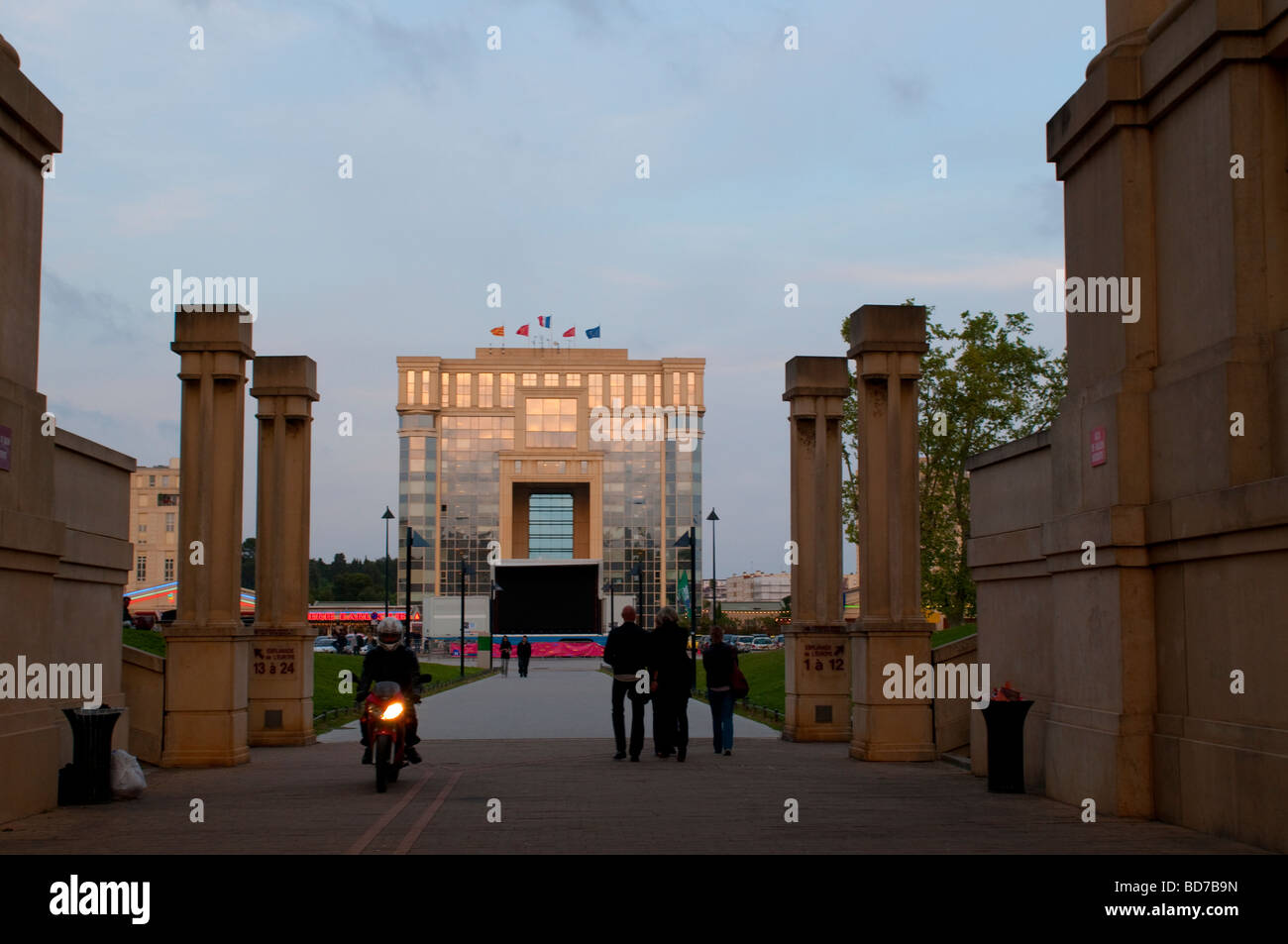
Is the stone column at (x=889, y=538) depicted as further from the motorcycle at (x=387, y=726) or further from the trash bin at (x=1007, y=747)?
the motorcycle at (x=387, y=726)

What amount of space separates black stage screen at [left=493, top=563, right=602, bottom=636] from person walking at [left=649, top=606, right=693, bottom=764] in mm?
102104

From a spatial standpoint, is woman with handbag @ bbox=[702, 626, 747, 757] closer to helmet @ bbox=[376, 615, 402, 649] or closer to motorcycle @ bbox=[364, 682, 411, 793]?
helmet @ bbox=[376, 615, 402, 649]

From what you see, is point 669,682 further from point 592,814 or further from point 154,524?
point 154,524

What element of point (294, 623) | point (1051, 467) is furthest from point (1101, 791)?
point (294, 623)

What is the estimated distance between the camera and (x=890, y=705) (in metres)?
18.6

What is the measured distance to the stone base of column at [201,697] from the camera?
18328 mm

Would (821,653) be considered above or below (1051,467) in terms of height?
below

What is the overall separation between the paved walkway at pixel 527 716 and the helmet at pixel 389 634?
7.75m

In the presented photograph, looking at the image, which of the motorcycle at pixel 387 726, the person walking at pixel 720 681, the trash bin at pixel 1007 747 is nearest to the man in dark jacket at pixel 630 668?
the person walking at pixel 720 681

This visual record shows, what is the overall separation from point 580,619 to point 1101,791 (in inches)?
4330

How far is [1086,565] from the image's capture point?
13.0 meters

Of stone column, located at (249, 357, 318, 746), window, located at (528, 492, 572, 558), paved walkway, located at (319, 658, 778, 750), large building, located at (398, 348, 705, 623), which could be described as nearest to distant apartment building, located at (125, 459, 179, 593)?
large building, located at (398, 348, 705, 623)

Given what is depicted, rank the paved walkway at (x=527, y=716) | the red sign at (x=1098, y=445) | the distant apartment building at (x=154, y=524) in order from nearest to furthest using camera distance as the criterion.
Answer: the red sign at (x=1098, y=445) < the paved walkway at (x=527, y=716) < the distant apartment building at (x=154, y=524)
